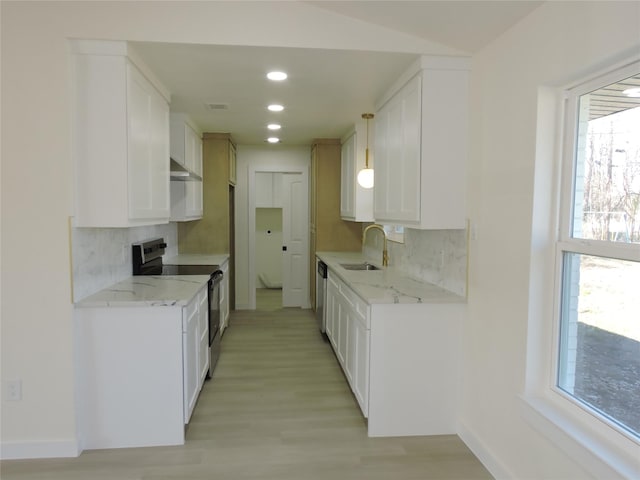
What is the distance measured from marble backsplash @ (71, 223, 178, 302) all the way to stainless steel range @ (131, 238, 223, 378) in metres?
0.08

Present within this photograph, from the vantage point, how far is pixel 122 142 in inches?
101

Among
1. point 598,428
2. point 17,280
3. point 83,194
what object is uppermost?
point 83,194

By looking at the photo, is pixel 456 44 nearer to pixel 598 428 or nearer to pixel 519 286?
pixel 519 286

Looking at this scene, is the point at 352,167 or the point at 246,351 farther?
the point at 352,167

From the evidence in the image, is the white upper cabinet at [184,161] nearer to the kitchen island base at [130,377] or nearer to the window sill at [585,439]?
the kitchen island base at [130,377]

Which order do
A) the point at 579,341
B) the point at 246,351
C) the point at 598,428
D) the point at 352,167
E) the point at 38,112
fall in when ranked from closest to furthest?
the point at 598,428, the point at 579,341, the point at 38,112, the point at 246,351, the point at 352,167

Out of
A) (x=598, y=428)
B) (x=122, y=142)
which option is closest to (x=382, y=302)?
(x=598, y=428)

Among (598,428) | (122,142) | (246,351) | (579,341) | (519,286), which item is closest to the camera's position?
(598,428)

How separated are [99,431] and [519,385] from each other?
8.12ft

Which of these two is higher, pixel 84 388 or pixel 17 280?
pixel 17 280

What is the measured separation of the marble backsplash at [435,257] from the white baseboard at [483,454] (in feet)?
2.88

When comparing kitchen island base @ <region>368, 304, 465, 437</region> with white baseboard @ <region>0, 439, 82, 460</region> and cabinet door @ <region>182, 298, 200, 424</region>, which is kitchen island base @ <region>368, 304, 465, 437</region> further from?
white baseboard @ <region>0, 439, 82, 460</region>

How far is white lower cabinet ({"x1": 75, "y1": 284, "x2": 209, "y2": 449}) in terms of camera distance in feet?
8.50

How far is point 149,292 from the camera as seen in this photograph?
2.92 metres
